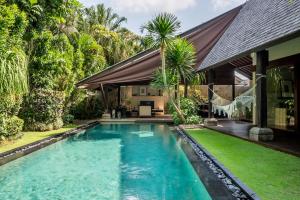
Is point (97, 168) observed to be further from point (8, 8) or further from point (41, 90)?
point (41, 90)

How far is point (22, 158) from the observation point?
789cm

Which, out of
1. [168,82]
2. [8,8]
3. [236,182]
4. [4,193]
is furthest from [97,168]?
[168,82]

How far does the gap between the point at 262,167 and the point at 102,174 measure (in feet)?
10.4

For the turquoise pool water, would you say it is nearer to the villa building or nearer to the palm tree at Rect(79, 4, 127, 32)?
the villa building

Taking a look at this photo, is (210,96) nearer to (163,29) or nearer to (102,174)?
(163,29)

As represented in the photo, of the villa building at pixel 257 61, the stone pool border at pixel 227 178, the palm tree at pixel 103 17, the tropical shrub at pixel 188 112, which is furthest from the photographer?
the palm tree at pixel 103 17

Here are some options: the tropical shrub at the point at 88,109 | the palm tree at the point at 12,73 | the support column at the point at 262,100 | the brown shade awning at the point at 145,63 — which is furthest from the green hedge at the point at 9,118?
the tropical shrub at the point at 88,109

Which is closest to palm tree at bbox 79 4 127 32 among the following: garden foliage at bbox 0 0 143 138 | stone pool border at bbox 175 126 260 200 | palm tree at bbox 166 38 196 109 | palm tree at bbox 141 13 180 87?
garden foliage at bbox 0 0 143 138

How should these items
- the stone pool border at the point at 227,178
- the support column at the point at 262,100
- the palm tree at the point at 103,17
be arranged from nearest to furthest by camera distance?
the stone pool border at the point at 227,178 → the support column at the point at 262,100 → the palm tree at the point at 103,17

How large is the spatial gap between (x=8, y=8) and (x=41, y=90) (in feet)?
15.7

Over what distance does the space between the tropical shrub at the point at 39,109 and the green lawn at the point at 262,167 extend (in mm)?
7105

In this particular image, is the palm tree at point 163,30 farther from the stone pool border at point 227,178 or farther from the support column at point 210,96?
the stone pool border at point 227,178

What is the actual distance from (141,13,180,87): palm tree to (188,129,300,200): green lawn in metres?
8.11

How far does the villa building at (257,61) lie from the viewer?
8.58 m
